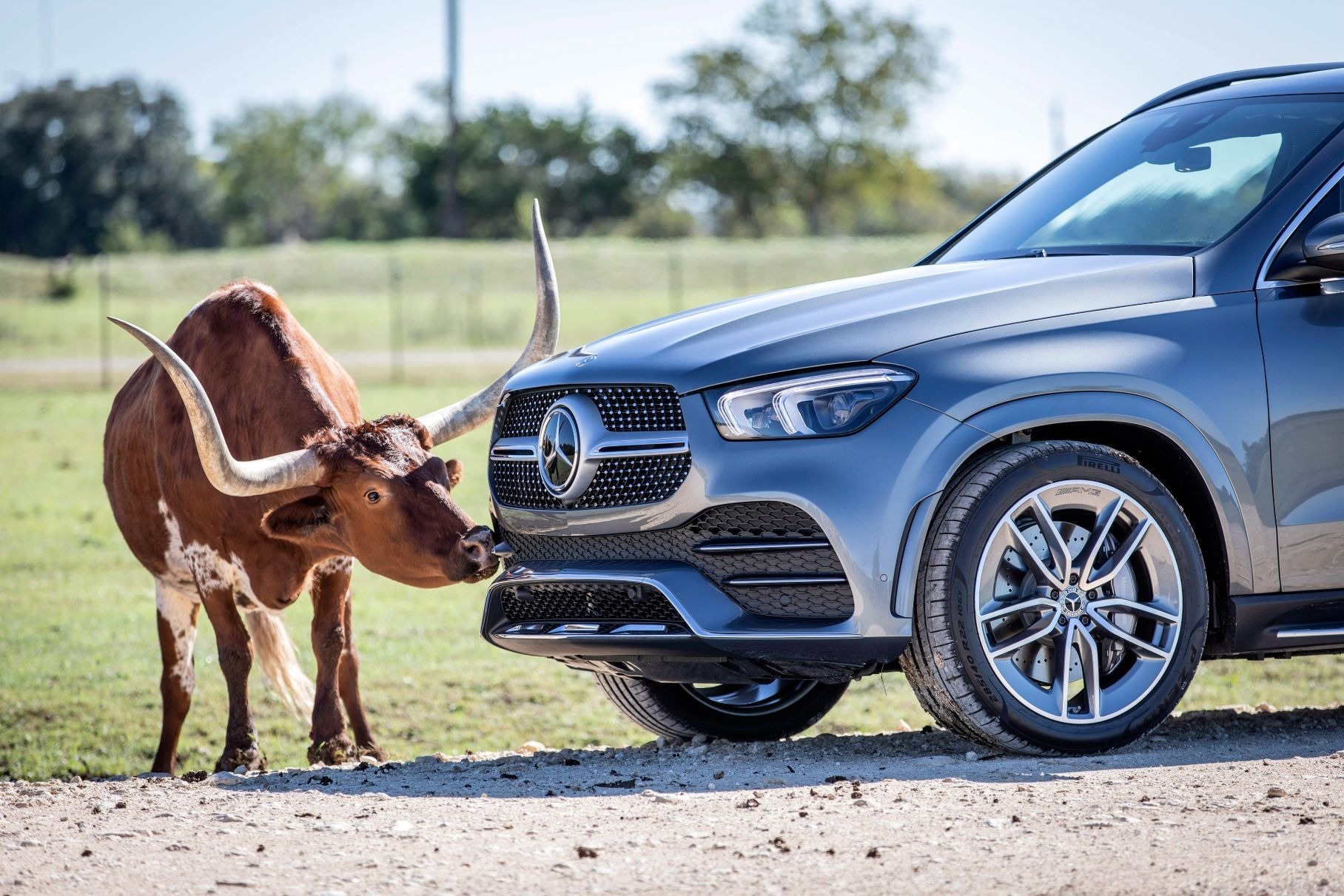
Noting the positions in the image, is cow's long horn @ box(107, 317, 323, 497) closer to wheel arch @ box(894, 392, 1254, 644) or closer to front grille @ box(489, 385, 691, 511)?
front grille @ box(489, 385, 691, 511)

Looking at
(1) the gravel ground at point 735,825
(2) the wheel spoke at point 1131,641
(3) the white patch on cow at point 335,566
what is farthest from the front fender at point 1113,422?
(3) the white patch on cow at point 335,566

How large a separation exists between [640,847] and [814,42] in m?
74.3

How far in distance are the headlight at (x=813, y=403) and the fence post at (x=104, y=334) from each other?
692 inches

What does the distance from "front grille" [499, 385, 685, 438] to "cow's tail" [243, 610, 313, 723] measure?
3163 mm

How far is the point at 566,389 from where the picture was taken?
562cm

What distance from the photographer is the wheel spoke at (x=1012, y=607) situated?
201 inches

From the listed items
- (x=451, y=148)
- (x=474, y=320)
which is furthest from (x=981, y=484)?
(x=451, y=148)

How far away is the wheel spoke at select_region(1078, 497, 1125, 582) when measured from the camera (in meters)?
5.19

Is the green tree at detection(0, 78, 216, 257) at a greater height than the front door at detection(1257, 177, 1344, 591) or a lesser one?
greater

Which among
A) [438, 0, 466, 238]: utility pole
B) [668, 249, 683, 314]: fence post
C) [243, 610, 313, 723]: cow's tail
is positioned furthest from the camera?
[438, 0, 466, 238]: utility pole

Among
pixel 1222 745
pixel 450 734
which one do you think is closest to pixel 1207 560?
pixel 1222 745

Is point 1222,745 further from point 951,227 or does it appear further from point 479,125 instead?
point 951,227

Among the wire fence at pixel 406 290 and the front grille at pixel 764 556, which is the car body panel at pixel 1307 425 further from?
the wire fence at pixel 406 290

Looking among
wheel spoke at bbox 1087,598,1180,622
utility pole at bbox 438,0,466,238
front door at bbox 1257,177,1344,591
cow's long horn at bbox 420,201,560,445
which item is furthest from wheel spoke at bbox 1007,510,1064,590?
utility pole at bbox 438,0,466,238
